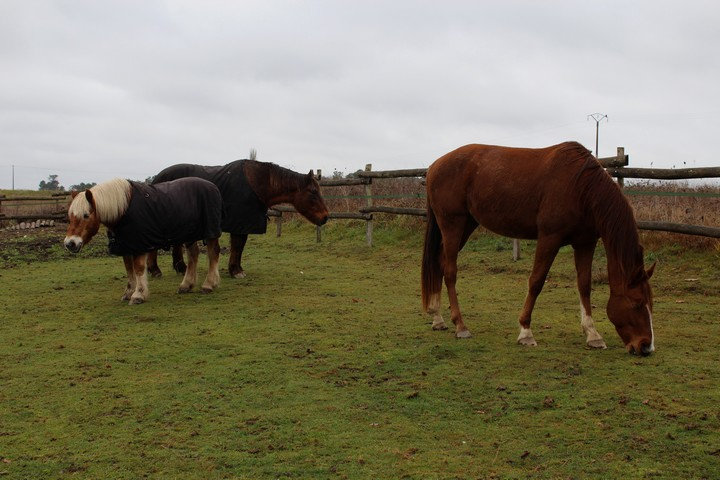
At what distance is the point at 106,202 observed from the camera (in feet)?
23.7

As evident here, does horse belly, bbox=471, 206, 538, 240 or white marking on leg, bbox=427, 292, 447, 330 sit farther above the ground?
horse belly, bbox=471, 206, 538, 240

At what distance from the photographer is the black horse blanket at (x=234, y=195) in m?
9.39

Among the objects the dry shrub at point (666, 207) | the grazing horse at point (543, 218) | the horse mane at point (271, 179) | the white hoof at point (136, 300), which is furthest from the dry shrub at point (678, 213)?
the white hoof at point (136, 300)

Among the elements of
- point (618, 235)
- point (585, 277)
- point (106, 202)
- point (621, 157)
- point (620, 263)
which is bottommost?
point (585, 277)

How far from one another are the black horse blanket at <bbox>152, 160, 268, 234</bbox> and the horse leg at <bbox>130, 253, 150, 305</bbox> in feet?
6.11

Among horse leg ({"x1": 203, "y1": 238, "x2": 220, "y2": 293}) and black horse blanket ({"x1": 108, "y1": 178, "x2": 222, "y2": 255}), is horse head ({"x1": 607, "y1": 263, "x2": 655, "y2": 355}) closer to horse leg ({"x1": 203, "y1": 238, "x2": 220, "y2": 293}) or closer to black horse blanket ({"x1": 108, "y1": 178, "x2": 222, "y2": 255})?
black horse blanket ({"x1": 108, "y1": 178, "x2": 222, "y2": 255})

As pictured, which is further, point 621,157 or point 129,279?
point 621,157

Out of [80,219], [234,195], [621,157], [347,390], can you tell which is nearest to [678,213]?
[621,157]

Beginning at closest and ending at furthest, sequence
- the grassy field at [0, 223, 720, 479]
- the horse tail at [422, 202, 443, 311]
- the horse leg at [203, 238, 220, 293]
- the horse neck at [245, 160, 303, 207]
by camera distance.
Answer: the grassy field at [0, 223, 720, 479]
the horse tail at [422, 202, 443, 311]
the horse leg at [203, 238, 220, 293]
the horse neck at [245, 160, 303, 207]

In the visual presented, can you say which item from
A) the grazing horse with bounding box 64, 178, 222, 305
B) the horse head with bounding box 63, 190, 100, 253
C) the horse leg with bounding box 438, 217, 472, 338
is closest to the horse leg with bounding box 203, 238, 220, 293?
the grazing horse with bounding box 64, 178, 222, 305

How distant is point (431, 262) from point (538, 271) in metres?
1.19

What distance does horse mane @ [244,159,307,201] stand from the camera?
963 cm

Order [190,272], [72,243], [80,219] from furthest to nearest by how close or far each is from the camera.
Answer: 1. [190,272]
2. [80,219]
3. [72,243]

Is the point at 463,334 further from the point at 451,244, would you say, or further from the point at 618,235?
the point at 618,235
